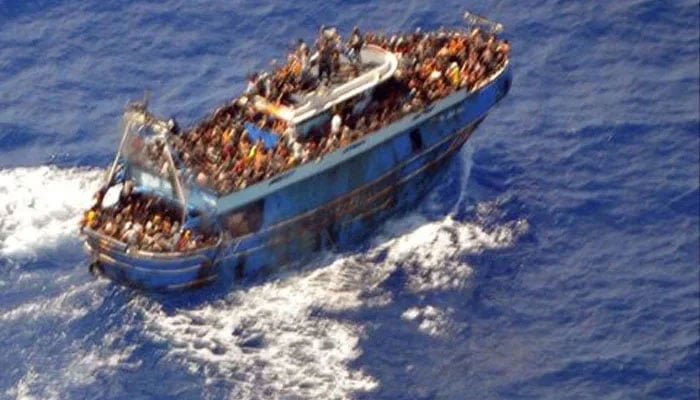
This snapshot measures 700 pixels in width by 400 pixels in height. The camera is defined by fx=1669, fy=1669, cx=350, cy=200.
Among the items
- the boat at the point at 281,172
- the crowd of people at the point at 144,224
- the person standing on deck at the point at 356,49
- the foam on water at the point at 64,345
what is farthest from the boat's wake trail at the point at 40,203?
the person standing on deck at the point at 356,49

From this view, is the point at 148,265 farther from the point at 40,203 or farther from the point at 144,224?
the point at 40,203

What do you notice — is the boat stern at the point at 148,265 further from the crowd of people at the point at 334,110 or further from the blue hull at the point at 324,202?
the crowd of people at the point at 334,110

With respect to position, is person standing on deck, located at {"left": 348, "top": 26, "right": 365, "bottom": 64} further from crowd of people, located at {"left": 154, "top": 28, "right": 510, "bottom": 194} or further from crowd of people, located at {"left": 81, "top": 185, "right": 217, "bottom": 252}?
crowd of people, located at {"left": 81, "top": 185, "right": 217, "bottom": 252}

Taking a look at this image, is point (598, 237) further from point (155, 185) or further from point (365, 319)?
point (155, 185)

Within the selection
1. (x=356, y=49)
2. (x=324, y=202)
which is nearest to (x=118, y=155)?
(x=324, y=202)

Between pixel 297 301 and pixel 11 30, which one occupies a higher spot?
pixel 11 30

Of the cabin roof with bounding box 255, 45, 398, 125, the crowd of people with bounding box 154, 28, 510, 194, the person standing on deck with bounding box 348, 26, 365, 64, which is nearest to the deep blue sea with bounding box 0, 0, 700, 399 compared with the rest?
the crowd of people with bounding box 154, 28, 510, 194

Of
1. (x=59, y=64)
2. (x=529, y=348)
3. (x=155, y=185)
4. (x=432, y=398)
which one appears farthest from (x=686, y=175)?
(x=59, y=64)
